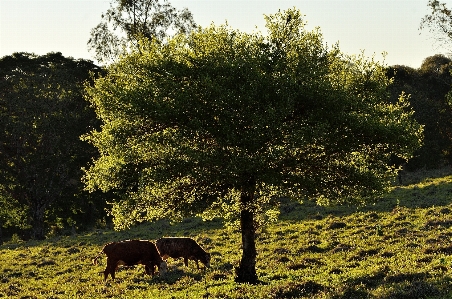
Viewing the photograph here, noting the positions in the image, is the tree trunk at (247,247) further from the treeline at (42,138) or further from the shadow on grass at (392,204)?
the treeline at (42,138)

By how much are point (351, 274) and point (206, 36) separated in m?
12.3

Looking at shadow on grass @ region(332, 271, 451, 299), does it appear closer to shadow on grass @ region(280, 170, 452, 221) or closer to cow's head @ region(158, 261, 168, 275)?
cow's head @ region(158, 261, 168, 275)

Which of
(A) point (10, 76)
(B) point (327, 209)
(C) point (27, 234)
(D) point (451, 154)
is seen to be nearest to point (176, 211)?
(B) point (327, 209)

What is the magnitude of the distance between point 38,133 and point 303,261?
44.8m

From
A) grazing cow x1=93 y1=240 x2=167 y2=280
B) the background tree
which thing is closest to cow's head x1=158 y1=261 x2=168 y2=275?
grazing cow x1=93 y1=240 x2=167 y2=280

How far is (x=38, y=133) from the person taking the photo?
60.1 meters

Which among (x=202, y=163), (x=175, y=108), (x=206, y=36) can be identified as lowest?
(x=202, y=163)

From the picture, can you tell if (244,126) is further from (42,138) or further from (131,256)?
(42,138)

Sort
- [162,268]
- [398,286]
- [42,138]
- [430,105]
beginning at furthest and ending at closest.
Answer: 1. [430,105]
2. [42,138]
3. [162,268]
4. [398,286]

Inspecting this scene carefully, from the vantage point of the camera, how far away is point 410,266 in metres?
20.6

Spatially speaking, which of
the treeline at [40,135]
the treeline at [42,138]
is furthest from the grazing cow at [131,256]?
the treeline at [40,135]

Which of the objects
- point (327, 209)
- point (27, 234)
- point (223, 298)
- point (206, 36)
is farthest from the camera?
point (27, 234)

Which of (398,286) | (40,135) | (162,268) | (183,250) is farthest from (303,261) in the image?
(40,135)

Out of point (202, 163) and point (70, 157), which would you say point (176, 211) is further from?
point (70, 157)
